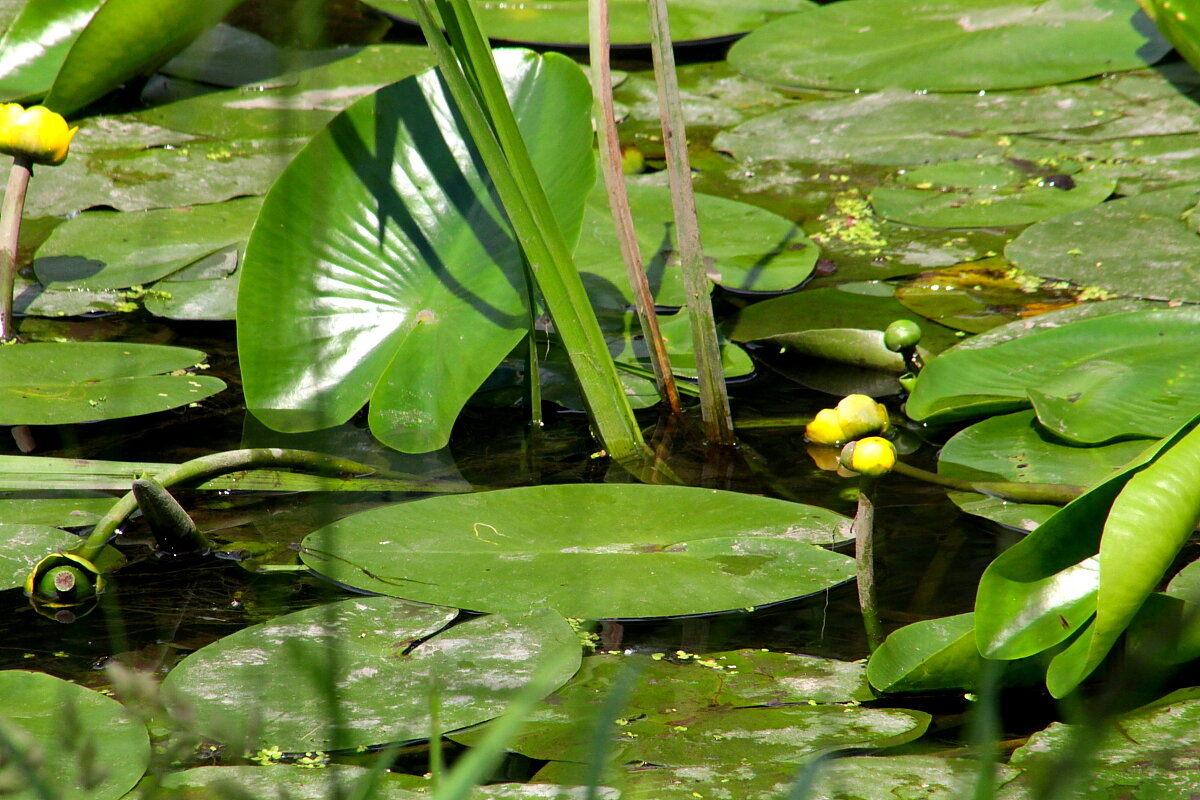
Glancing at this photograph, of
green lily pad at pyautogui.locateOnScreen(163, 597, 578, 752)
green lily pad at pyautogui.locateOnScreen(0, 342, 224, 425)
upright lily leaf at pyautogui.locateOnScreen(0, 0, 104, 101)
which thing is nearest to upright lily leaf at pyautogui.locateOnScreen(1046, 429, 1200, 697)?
green lily pad at pyautogui.locateOnScreen(163, 597, 578, 752)

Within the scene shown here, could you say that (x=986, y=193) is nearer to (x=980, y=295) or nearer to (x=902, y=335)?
(x=980, y=295)

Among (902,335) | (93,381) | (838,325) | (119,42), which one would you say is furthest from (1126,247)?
(119,42)

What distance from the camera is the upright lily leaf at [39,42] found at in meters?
2.59

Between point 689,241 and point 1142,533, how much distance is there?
2.56 feet

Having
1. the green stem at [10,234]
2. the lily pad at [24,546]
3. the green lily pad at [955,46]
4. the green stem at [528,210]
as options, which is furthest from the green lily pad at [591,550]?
the green lily pad at [955,46]

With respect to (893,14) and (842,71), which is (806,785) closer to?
(842,71)

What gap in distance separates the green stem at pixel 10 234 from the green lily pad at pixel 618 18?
1.73m

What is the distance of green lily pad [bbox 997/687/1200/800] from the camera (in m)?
0.85

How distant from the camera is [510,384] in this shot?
1847mm

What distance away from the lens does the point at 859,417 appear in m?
1.36

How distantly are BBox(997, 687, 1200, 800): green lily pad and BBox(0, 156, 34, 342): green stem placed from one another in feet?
5.35

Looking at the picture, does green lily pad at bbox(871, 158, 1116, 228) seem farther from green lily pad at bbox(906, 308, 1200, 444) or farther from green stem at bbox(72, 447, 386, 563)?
green stem at bbox(72, 447, 386, 563)

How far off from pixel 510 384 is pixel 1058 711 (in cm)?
103

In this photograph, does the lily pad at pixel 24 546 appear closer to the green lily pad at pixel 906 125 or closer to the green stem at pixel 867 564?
the green stem at pixel 867 564
